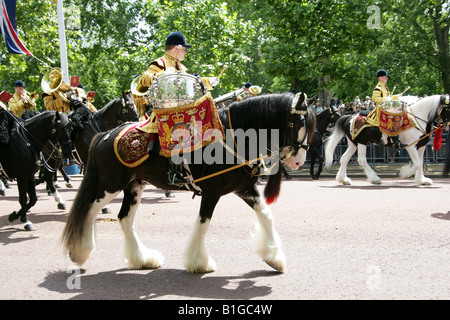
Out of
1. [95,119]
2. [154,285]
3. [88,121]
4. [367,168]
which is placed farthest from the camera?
[367,168]

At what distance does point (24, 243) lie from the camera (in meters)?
7.21

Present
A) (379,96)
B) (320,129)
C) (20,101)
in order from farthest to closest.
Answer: (320,129) < (20,101) < (379,96)

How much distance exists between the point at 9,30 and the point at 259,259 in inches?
561

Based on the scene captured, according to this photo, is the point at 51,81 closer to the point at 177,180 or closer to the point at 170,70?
the point at 170,70

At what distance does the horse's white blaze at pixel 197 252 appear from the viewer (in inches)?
211

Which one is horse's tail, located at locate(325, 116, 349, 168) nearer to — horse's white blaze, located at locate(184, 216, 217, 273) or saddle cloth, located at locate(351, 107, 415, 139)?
saddle cloth, located at locate(351, 107, 415, 139)

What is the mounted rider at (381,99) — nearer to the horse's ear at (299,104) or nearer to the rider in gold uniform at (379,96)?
the rider in gold uniform at (379,96)

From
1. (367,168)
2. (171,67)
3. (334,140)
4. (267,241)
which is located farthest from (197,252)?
(334,140)

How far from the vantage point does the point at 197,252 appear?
5.39 m

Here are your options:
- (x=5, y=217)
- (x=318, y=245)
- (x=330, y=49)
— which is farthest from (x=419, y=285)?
(x=330, y=49)

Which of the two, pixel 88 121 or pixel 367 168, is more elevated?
pixel 88 121

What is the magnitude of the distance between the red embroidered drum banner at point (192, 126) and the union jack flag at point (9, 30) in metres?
12.8
